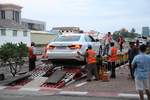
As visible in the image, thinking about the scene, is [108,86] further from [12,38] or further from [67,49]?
[12,38]

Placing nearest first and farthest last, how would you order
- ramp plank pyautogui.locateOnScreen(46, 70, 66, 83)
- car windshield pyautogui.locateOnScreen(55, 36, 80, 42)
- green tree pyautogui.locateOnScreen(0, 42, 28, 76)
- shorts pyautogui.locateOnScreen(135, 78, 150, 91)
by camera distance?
shorts pyautogui.locateOnScreen(135, 78, 150, 91)
ramp plank pyautogui.locateOnScreen(46, 70, 66, 83)
car windshield pyautogui.locateOnScreen(55, 36, 80, 42)
green tree pyautogui.locateOnScreen(0, 42, 28, 76)

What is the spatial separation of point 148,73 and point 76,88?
5.48 meters

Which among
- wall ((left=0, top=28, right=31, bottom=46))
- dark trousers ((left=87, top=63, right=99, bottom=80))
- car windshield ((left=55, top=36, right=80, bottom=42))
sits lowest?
dark trousers ((left=87, top=63, right=99, bottom=80))

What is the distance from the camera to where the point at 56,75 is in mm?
17922

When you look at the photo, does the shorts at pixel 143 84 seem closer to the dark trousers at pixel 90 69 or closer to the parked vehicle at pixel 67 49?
the dark trousers at pixel 90 69

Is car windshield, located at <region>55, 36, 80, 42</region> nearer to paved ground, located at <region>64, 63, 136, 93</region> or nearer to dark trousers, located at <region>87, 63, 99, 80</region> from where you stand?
dark trousers, located at <region>87, 63, 99, 80</region>

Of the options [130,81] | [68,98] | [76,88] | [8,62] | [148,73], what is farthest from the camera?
[8,62]

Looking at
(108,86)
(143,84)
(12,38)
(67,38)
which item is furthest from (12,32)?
(143,84)

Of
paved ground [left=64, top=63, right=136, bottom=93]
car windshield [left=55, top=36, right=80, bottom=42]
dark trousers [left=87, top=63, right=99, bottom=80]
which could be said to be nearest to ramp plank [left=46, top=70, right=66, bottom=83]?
paved ground [left=64, top=63, right=136, bottom=93]

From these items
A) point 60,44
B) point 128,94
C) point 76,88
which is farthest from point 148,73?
point 60,44

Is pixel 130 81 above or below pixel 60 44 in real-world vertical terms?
below

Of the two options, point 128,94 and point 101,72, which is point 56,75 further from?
point 128,94

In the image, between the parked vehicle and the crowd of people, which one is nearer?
the crowd of people

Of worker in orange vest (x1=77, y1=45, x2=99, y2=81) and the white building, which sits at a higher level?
the white building
